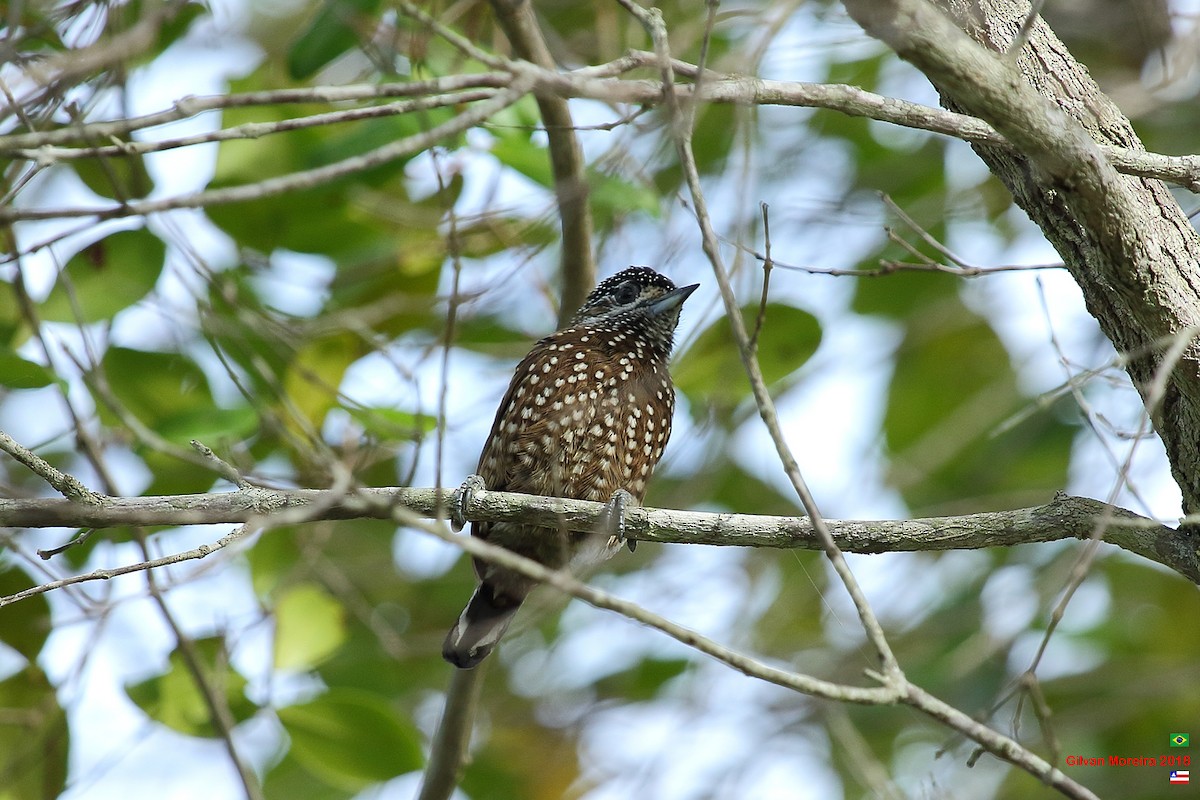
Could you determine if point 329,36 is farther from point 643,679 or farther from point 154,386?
point 643,679

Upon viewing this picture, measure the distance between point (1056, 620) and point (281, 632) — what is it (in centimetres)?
314

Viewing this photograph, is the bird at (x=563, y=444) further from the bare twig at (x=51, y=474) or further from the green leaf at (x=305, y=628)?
the bare twig at (x=51, y=474)

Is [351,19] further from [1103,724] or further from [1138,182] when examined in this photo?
[1103,724]

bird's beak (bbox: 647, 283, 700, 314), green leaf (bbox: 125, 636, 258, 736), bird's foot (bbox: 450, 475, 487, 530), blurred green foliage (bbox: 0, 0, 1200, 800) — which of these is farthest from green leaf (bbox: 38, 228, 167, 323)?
bird's beak (bbox: 647, 283, 700, 314)

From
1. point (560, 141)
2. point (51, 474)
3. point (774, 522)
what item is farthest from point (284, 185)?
point (560, 141)

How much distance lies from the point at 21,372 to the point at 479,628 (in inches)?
76.0

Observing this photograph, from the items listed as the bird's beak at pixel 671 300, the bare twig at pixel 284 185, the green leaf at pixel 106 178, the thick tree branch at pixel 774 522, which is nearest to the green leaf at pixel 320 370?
the green leaf at pixel 106 178

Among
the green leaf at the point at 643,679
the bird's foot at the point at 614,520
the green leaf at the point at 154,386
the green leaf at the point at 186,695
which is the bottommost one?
the green leaf at the point at 186,695

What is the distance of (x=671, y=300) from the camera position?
5.04m

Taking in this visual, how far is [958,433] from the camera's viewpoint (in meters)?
6.50

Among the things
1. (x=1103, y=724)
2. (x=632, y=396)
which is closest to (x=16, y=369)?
(x=632, y=396)

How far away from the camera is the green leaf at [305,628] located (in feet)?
14.8

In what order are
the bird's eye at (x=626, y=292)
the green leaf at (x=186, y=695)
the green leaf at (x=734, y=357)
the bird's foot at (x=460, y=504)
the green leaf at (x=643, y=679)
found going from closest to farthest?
the bird's foot at (x=460, y=504), the green leaf at (x=186, y=695), the green leaf at (x=734, y=357), the bird's eye at (x=626, y=292), the green leaf at (x=643, y=679)

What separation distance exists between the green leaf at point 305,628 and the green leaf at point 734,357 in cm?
183
